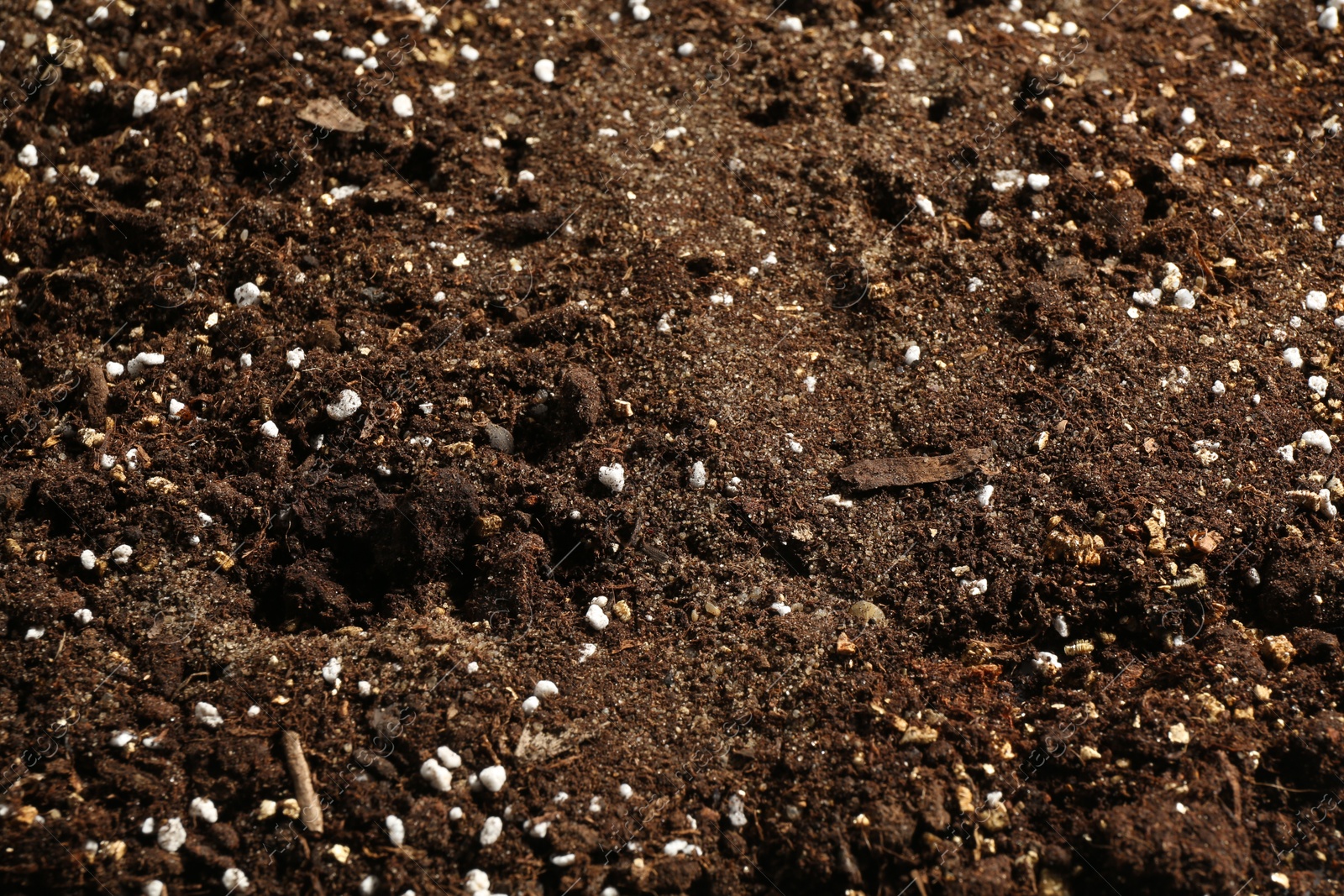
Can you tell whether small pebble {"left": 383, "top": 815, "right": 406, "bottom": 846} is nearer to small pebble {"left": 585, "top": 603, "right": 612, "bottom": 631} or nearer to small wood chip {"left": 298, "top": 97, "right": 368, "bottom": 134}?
small pebble {"left": 585, "top": 603, "right": 612, "bottom": 631}

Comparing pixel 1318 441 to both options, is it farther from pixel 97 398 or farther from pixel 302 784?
pixel 97 398

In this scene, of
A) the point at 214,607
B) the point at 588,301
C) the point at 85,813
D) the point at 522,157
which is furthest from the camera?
the point at 522,157

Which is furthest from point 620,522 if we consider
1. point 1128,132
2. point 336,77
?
point 1128,132

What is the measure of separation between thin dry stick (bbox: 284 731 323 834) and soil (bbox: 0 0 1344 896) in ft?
0.05

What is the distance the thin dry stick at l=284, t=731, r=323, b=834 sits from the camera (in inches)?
75.0

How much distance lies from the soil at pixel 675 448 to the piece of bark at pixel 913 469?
0.02 m

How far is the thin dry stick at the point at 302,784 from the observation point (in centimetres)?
191

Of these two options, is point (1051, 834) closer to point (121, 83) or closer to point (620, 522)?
point (620, 522)

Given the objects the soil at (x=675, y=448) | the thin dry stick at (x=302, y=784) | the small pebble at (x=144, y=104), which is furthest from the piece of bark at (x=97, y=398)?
the thin dry stick at (x=302, y=784)

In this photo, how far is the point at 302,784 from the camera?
6.34 ft

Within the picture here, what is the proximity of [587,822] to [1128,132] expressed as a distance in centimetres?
239

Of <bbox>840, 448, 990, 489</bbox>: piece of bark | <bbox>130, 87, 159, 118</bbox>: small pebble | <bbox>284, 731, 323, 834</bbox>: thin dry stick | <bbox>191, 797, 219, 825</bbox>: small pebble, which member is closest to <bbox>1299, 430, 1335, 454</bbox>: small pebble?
<bbox>840, 448, 990, 489</bbox>: piece of bark

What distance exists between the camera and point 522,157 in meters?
2.78

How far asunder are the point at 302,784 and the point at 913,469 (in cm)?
152
